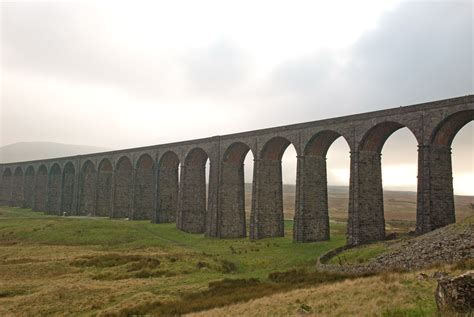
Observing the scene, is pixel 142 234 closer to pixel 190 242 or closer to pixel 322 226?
pixel 190 242

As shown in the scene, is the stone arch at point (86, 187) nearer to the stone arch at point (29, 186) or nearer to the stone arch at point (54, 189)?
the stone arch at point (54, 189)

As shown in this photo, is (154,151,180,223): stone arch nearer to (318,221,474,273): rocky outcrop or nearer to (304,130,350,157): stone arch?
(304,130,350,157): stone arch

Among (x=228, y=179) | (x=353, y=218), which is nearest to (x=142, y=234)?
(x=228, y=179)

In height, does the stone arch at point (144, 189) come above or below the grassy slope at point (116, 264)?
above

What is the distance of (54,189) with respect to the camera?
83.8m

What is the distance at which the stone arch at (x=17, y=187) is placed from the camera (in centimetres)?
9562

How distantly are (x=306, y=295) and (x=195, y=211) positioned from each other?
37.2m

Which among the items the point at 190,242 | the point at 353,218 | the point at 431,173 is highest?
the point at 431,173

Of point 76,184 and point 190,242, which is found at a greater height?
point 76,184

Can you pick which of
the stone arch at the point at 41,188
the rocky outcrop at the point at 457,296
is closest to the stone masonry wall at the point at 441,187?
the rocky outcrop at the point at 457,296

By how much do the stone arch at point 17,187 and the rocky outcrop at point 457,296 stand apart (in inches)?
4026

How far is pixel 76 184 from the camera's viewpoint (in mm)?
75250

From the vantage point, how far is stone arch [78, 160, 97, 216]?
7425 cm

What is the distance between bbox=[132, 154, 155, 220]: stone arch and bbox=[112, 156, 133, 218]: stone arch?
298 centimetres
